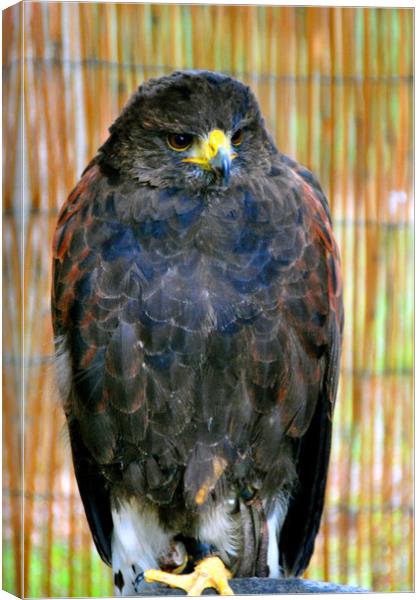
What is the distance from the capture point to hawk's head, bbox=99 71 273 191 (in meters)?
3.28

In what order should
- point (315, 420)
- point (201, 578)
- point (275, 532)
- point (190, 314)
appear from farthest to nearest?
point (275, 532) → point (315, 420) → point (201, 578) → point (190, 314)

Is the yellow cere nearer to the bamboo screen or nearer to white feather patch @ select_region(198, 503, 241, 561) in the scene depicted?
the bamboo screen

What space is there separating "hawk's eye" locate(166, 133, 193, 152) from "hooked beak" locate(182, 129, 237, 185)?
3 cm

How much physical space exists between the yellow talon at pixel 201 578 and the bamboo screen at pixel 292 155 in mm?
226

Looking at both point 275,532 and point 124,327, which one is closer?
point 124,327

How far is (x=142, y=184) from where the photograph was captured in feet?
11.4

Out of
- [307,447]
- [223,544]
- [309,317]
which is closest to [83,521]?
[223,544]

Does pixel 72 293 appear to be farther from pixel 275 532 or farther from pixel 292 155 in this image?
pixel 275 532

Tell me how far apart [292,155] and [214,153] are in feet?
1.96

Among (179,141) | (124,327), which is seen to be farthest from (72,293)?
(179,141)

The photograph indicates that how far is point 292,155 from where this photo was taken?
3.79 metres

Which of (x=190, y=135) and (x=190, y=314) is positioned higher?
(x=190, y=135)

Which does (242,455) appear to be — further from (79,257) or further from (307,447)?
(79,257)

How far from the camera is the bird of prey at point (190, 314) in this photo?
11.3ft
